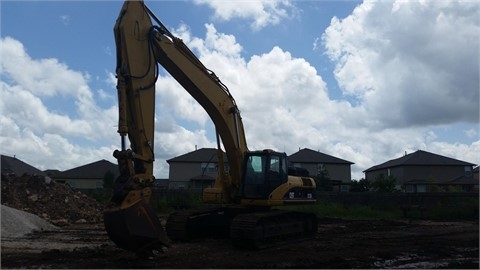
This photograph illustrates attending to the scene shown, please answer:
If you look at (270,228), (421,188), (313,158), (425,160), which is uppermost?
(313,158)

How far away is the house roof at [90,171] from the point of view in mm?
63688

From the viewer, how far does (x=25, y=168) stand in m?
55.1

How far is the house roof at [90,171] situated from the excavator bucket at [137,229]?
179ft

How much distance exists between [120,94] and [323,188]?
36.2m

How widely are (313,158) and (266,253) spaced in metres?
48.3

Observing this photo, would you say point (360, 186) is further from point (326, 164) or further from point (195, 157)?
point (195, 157)

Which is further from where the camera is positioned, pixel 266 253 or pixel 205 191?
pixel 205 191

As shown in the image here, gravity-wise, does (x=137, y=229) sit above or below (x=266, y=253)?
above

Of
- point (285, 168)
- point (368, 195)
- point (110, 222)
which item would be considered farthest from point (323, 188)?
point (110, 222)

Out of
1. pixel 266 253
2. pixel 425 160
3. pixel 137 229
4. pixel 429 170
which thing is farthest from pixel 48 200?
pixel 425 160

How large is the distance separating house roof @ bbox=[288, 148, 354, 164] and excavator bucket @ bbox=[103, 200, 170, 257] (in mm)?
49353

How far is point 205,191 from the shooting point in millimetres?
13859

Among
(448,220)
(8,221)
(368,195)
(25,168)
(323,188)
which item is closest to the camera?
(8,221)

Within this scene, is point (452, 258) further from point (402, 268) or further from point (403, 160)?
point (403, 160)
